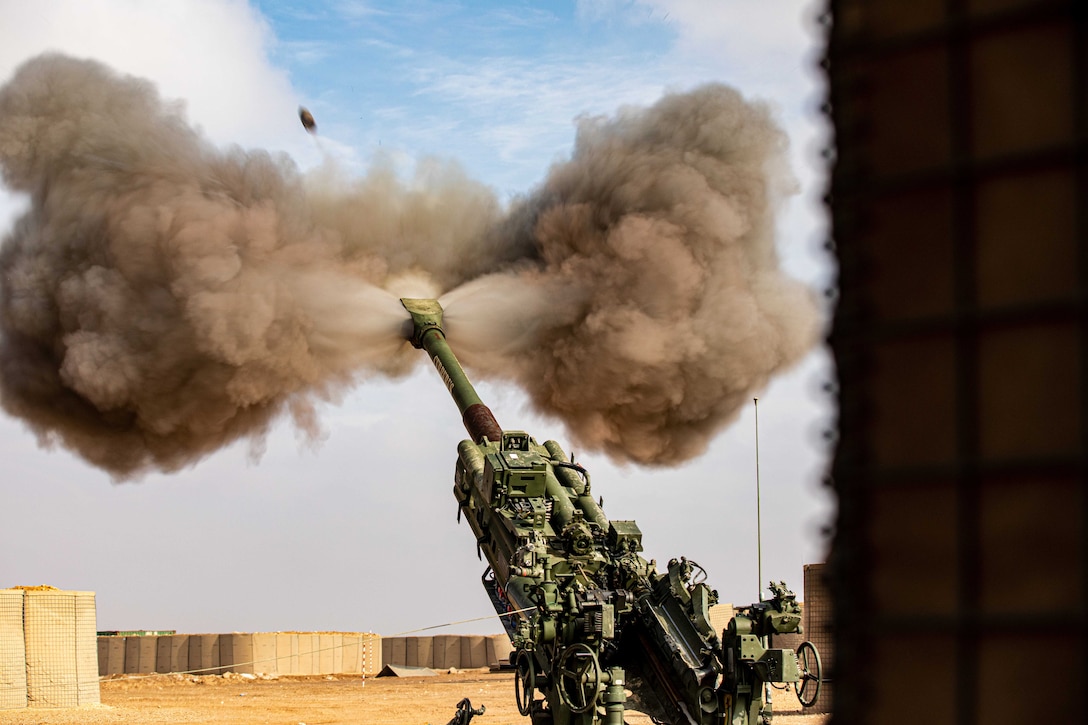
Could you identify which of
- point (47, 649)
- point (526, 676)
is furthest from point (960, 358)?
point (47, 649)

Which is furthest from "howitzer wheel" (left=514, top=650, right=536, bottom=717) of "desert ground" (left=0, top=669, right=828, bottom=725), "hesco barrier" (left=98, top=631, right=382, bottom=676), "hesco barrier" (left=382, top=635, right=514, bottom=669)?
"hesco barrier" (left=382, top=635, right=514, bottom=669)

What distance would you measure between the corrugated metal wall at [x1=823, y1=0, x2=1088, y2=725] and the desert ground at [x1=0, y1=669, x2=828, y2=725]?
65.1ft

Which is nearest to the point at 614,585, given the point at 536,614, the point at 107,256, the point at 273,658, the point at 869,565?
the point at 536,614

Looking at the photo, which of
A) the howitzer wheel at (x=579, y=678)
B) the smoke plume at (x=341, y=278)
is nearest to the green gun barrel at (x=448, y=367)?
the smoke plume at (x=341, y=278)

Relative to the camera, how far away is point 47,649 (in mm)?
24672

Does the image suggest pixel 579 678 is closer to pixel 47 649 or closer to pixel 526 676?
pixel 526 676

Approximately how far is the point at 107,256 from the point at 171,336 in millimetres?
1898

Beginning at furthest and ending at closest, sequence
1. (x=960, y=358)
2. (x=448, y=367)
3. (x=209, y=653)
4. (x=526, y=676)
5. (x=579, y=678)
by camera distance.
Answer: (x=209, y=653) → (x=448, y=367) → (x=526, y=676) → (x=579, y=678) → (x=960, y=358)

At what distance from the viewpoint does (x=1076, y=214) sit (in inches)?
169

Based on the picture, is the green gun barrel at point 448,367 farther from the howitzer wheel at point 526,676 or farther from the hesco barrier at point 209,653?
the hesco barrier at point 209,653

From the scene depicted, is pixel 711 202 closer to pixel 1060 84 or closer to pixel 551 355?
pixel 551 355

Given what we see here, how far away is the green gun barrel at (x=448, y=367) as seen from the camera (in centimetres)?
2202

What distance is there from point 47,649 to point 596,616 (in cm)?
1235

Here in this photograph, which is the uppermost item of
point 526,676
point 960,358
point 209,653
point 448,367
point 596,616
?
point 448,367
